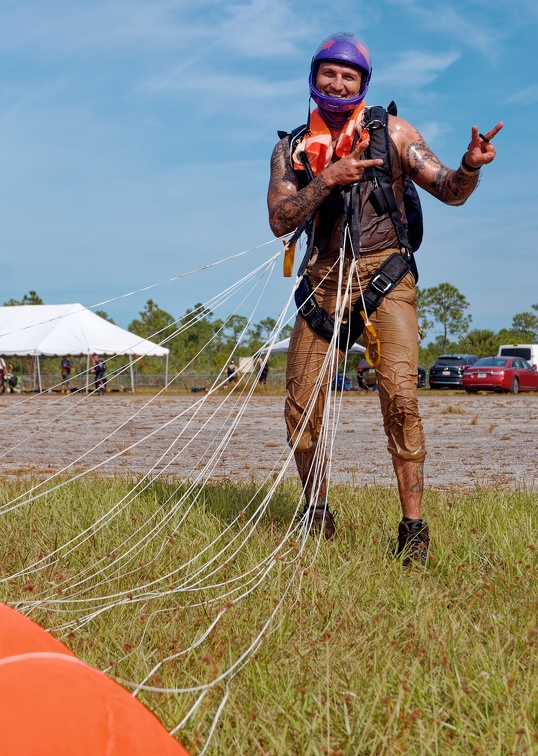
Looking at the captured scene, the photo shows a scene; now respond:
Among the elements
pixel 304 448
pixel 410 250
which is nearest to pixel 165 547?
pixel 304 448

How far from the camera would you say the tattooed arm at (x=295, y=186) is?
12.5 feet

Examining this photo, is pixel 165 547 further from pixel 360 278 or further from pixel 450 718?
pixel 450 718

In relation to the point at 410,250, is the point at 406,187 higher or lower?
higher

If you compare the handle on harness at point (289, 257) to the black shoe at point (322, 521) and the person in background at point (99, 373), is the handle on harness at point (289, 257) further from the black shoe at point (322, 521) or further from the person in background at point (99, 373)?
the black shoe at point (322, 521)

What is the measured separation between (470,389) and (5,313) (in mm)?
18281

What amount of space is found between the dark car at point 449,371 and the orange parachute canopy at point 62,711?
34.1 metres

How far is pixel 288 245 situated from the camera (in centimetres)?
433

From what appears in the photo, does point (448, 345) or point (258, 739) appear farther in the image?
point (448, 345)

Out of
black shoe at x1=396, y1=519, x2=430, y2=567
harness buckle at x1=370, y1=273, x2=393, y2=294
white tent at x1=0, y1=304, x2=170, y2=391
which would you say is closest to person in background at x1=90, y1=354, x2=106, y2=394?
white tent at x1=0, y1=304, x2=170, y2=391

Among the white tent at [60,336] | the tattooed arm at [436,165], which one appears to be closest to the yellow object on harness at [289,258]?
the tattooed arm at [436,165]

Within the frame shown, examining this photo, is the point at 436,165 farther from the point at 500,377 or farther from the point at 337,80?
the point at 500,377

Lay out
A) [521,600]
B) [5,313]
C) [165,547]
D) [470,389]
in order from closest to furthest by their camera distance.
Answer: [521,600] → [165,547] → [470,389] → [5,313]

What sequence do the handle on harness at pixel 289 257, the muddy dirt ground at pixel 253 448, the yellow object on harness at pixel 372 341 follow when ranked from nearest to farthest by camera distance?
1. the yellow object on harness at pixel 372 341
2. the handle on harness at pixel 289 257
3. the muddy dirt ground at pixel 253 448

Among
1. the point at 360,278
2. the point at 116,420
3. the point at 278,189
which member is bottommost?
the point at 116,420
